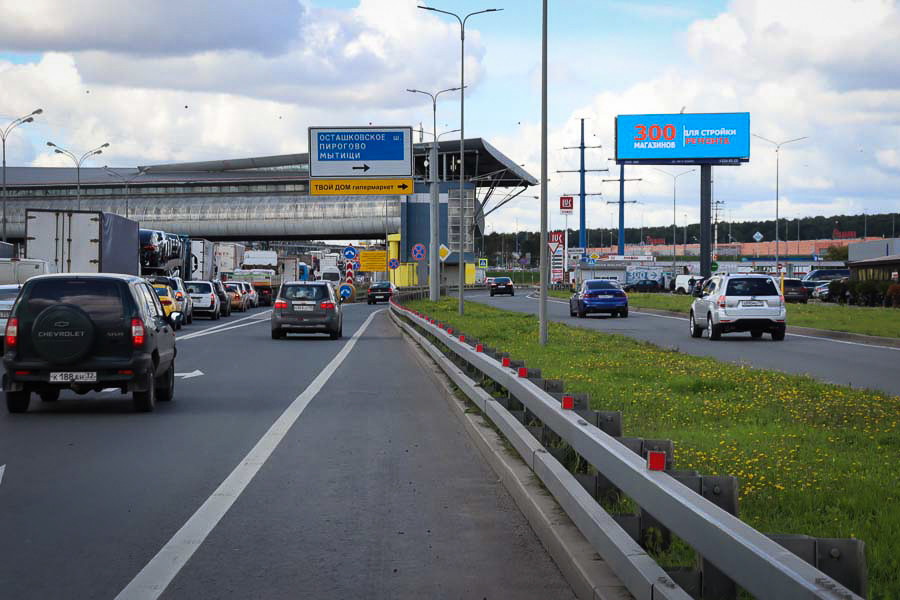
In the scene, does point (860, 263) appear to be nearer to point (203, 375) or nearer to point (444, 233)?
point (444, 233)

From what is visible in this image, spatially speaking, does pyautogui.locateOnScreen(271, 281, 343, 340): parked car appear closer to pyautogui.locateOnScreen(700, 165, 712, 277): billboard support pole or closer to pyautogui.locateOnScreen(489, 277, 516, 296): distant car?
pyautogui.locateOnScreen(700, 165, 712, 277): billboard support pole

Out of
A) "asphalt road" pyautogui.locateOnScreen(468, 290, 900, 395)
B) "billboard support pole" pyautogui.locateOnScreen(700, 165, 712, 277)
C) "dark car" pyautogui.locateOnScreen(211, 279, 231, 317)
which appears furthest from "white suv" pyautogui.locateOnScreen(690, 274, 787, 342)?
"billboard support pole" pyautogui.locateOnScreen(700, 165, 712, 277)

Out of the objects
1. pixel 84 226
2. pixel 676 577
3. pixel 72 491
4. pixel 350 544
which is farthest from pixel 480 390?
pixel 84 226

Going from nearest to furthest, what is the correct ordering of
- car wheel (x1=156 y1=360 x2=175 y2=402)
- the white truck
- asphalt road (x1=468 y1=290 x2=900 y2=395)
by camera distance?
car wheel (x1=156 y1=360 x2=175 y2=402)
asphalt road (x1=468 y1=290 x2=900 y2=395)
the white truck

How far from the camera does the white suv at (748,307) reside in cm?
3161

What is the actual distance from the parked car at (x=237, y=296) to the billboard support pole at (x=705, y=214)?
28.3 metres

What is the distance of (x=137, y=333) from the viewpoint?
1442cm

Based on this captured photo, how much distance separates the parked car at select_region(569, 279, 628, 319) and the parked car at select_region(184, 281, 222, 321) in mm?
14636

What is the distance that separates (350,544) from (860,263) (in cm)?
6807

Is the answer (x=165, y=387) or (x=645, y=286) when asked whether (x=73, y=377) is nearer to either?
(x=165, y=387)

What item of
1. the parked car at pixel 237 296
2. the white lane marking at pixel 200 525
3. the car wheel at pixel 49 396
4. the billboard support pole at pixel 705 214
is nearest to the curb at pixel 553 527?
the white lane marking at pixel 200 525

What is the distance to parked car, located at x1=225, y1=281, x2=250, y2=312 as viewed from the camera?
6056cm

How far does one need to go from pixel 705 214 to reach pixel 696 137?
5.48 m

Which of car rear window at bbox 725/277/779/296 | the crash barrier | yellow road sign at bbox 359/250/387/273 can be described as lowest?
the crash barrier
